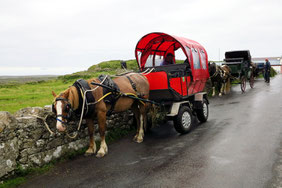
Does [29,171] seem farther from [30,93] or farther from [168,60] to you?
[30,93]

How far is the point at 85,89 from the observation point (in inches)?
226

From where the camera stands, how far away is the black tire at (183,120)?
7480 mm

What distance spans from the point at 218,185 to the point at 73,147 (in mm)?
3830

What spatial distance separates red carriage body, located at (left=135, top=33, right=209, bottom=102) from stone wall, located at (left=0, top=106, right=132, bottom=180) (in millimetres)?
3012

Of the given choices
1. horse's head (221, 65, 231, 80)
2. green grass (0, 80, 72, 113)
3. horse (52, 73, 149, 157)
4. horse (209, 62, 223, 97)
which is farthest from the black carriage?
green grass (0, 80, 72, 113)

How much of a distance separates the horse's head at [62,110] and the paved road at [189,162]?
1111 millimetres

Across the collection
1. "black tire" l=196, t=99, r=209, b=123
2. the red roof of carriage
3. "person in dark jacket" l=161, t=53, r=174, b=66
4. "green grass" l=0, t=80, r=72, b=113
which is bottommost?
"black tire" l=196, t=99, r=209, b=123

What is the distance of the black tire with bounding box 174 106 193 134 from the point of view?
748cm

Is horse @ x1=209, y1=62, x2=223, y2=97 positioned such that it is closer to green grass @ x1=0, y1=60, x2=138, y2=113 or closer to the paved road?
green grass @ x1=0, y1=60, x2=138, y2=113

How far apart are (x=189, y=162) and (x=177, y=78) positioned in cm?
296

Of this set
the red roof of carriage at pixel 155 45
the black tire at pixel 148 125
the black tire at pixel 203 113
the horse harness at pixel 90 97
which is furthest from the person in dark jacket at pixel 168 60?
the horse harness at pixel 90 97

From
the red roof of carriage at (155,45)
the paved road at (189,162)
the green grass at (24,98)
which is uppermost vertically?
the red roof of carriage at (155,45)

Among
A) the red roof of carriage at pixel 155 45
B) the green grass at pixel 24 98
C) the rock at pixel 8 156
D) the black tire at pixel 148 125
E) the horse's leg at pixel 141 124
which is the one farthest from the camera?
the green grass at pixel 24 98

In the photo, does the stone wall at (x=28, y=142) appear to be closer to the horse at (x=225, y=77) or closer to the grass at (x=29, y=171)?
the grass at (x=29, y=171)
